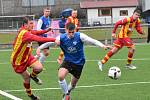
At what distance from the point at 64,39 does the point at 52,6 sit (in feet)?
209

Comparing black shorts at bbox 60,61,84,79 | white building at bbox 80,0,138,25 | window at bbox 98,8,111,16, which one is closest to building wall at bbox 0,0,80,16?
white building at bbox 80,0,138,25

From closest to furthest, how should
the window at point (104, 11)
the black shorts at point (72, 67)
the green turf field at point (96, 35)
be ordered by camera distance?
the black shorts at point (72, 67)
the green turf field at point (96, 35)
the window at point (104, 11)

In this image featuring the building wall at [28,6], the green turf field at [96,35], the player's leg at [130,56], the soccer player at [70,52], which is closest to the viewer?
the soccer player at [70,52]

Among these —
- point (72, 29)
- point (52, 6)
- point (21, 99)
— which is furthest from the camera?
point (52, 6)

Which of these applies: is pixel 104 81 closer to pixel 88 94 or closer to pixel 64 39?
pixel 88 94

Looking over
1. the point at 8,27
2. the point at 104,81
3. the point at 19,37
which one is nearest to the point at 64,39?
the point at 19,37

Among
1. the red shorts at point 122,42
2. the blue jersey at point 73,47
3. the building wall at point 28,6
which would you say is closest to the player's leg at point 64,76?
the blue jersey at point 73,47

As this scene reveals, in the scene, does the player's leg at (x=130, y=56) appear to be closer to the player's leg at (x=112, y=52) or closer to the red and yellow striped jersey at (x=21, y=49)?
the player's leg at (x=112, y=52)

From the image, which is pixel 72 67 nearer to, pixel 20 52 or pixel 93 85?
pixel 20 52

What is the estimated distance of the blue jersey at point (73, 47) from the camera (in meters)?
10.1

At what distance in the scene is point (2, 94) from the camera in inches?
446

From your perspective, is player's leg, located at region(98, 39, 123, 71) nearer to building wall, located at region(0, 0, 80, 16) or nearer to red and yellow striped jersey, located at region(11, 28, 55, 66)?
red and yellow striped jersey, located at region(11, 28, 55, 66)

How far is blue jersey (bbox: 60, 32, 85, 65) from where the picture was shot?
33.2ft

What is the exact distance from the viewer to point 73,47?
10148 mm
